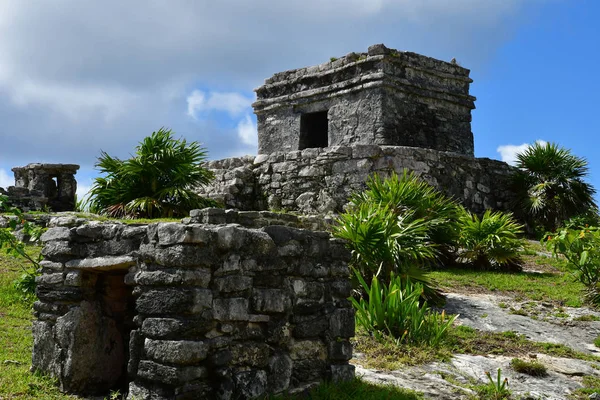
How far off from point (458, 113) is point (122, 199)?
7662mm

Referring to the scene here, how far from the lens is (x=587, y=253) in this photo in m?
8.17

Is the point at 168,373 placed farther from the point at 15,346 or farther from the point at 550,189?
the point at 550,189

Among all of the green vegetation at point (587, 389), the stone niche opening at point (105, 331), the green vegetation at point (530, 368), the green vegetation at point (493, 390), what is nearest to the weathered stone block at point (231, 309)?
the stone niche opening at point (105, 331)

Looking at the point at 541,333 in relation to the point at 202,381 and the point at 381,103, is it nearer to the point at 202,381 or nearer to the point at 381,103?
the point at 202,381

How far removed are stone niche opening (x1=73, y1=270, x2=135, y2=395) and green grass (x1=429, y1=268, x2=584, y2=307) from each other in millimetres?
4888

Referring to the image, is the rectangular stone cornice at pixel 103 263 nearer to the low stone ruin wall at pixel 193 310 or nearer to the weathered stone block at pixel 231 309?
the low stone ruin wall at pixel 193 310

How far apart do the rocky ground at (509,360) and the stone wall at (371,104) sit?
19.1 feet

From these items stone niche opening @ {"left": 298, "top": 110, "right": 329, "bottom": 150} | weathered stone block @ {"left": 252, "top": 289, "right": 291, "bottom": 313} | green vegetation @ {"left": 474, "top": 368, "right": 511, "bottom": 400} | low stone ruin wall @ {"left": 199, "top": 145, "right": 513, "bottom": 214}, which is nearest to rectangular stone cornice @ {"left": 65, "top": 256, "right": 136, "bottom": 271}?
weathered stone block @ {"left": 252, "top": 289, "right": 291, "bottom": 313}

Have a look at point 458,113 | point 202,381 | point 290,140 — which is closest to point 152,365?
point 202,381

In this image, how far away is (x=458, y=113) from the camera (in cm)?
1477

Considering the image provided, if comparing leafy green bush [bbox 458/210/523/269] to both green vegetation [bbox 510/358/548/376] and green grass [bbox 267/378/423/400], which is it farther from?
green grass [bbox 267/378/423/400]

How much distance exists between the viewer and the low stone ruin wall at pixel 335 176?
450 inches

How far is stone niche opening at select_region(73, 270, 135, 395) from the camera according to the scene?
4926mm

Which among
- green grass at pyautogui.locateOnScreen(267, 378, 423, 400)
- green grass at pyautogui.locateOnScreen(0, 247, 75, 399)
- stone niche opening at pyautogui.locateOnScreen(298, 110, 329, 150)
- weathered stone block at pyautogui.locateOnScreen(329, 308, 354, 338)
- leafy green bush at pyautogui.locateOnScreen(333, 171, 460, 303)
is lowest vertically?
green grass at pyautogui.locateOnScreen(267, 378, 423, 400)
